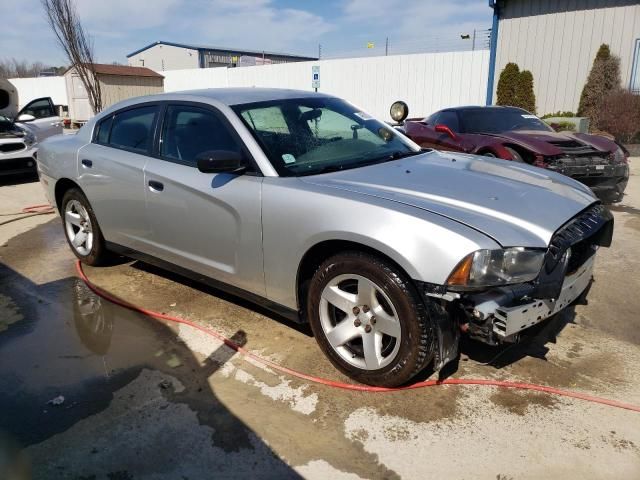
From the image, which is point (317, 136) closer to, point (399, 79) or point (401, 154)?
point (401, 154)

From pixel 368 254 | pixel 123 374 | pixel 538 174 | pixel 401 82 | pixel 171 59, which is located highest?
pixel 171 59

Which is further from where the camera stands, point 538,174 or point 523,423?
point 538,174

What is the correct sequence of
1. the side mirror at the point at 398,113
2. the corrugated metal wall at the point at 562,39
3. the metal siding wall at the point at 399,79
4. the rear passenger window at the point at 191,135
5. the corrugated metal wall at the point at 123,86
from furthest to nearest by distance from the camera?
the corrugated metal wall at the point at 123,86
the metal siding wall at the point at 399,79
the corrugated metal wall at the point at 562,39
the side mirror at the point at 398,113
the rear passenger window at the point at 191,135

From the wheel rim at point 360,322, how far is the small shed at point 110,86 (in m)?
23.9

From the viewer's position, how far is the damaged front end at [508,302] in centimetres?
248

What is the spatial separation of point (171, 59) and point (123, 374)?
42376 millimetres

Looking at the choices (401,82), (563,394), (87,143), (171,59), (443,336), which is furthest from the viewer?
(171,59)

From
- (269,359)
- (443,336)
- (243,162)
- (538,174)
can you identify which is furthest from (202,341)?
(538,174)

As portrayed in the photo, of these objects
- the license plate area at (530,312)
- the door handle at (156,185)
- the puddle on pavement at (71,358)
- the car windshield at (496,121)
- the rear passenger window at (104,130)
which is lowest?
the puddle on pavement at (71,358)

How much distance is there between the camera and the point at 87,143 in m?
4.66

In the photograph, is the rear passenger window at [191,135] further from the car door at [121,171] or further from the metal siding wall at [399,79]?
the metal siding wall at [399,79]

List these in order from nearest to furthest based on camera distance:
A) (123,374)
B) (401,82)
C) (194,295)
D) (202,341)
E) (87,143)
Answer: (123,374), (202,341), (194,295), (87,143), (401,82)

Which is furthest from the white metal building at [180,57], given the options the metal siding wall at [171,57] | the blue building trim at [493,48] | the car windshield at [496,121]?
the car windshield at [496,121]

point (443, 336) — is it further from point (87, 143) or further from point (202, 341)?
point (87, 143)
